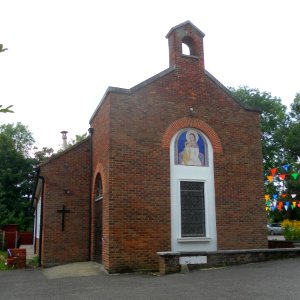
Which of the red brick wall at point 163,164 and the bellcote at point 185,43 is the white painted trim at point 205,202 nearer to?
the red brick wall at point 163,164

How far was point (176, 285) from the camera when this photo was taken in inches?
367

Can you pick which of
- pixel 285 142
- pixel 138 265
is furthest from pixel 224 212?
pixel 285 142

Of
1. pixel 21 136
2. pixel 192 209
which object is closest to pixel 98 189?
pixel 192 209

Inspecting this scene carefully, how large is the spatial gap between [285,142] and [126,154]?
30.5 m

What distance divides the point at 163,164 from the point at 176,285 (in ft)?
15.6

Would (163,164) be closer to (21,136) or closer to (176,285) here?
(176,285)

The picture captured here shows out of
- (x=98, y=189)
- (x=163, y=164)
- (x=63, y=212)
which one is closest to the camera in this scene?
(x=163, y=164)

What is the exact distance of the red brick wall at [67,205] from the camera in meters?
14.5

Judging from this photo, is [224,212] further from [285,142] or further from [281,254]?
[285,142]

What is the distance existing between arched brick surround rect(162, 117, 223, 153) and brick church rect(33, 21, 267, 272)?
→ 35 millimetres

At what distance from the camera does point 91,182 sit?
15.5 metres

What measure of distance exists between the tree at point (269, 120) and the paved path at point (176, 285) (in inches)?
1073

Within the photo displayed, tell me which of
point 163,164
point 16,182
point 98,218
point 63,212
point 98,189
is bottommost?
point 98,218

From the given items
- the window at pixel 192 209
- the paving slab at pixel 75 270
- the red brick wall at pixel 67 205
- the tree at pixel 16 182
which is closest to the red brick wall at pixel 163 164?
the window at pixel 192 209
